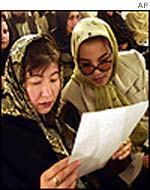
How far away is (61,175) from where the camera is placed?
902mm

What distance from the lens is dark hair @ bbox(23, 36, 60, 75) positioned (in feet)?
2.79

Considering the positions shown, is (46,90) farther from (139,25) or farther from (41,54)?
(139,25)

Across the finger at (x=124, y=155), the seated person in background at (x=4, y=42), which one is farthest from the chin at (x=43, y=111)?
the finger at (x=124, y=155)

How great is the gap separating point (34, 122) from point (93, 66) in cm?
20

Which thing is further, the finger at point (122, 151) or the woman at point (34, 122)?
the finger at point (122, 151)

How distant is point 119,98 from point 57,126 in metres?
0.17

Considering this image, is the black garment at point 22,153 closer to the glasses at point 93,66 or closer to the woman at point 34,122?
the woman at point 34,122

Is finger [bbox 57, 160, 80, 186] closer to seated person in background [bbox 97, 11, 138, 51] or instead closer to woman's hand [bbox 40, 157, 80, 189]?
woman's hand [bbox 40, 157, 80, 189]

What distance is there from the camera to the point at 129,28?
0.97m

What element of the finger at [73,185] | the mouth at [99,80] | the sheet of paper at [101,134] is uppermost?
the mouth at [99,80]

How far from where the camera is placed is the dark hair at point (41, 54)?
852 mm
